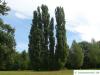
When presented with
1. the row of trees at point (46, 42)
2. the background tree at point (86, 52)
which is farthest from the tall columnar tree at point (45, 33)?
the background tree at point (86, 52)

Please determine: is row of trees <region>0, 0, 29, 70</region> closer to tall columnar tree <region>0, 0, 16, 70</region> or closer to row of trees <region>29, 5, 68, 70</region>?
tall columnar tree <region>0, 0, 16, 70</region>

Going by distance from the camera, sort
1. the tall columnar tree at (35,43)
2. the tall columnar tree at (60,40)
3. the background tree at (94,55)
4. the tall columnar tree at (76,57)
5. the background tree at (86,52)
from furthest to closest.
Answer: the background tree at (94,55), the background tree at (86,52), the tall columnar tree at (76,57), the tall columnar tree at (60,40), the tall columnar tree at (35,43)

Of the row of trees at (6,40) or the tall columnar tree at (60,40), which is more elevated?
the tall columnar tree at (60,40)

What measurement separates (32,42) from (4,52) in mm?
43629

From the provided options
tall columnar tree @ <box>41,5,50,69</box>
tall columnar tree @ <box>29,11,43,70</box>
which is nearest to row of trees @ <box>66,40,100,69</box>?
tall columnar tree @ <box>41,5,50,69</box>

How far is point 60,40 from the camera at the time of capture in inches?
3024

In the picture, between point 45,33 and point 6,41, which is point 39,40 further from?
point 6,41

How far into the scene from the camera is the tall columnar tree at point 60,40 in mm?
75500

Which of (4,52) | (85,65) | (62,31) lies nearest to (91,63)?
(85,65)

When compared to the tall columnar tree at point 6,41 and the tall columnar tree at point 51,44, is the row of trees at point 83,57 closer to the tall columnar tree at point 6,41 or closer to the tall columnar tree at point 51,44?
the tall columnar tree at point 51,44

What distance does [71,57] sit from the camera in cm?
9006

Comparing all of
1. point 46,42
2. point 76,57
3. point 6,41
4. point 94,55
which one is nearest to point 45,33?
point 46,42

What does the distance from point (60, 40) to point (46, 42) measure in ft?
10.3

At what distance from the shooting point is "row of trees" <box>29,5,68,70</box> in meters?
75.4
